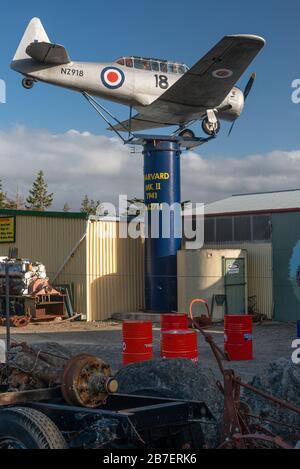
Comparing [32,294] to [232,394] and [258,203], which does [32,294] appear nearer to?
[258,203]

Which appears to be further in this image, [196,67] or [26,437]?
[196,67]

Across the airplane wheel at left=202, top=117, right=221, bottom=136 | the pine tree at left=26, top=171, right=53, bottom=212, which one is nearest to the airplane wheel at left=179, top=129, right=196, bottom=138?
the airplane wheel at left=202, top=117, right=221, bottom=136

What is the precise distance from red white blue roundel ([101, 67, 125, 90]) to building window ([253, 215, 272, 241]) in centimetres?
730

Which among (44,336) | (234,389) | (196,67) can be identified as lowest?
(44,336)

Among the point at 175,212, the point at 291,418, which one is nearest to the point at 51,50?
the point at 175,212

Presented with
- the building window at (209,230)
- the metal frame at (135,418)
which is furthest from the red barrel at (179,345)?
the building window at (209,230)

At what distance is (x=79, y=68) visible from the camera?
72.8 feet

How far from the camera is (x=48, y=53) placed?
2109 centimetres

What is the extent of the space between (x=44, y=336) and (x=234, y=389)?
15.8 meters

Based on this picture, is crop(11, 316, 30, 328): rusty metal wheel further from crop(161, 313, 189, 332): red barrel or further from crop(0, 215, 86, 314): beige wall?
crop(161, 313, 189, 332): red barrel

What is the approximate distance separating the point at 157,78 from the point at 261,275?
27.4 feet
